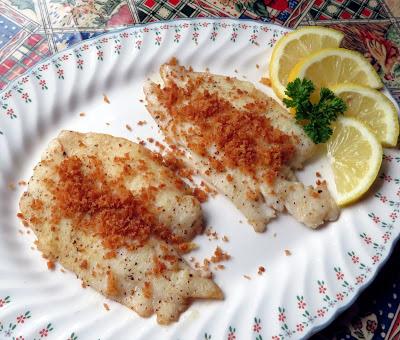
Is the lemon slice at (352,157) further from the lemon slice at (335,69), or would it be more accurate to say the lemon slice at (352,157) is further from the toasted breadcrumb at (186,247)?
the toasted breadcrumb at (186,247)

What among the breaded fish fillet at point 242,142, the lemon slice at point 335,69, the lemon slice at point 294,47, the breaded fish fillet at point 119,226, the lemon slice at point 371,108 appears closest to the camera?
the breaded fish fillet at point 119,226

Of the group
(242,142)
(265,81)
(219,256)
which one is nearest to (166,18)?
(265,81)

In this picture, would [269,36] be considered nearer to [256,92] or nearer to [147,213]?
[256,92]

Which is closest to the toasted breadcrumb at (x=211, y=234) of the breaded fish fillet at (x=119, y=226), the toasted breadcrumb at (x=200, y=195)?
the breaded fish fillet at (x=119, y=226)

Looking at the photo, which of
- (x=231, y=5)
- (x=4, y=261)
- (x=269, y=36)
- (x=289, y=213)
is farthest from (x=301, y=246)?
(x=231, y=5)

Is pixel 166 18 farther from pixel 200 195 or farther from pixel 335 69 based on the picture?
pixel 200 195

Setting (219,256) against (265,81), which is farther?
(265,81)
